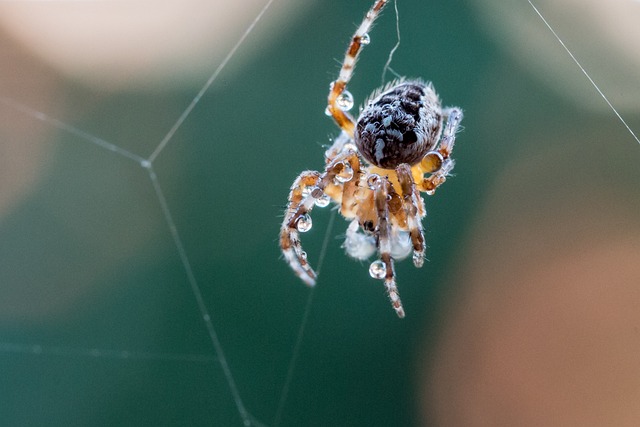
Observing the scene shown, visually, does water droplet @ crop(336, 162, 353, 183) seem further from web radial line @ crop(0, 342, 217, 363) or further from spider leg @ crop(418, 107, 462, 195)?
web radial line @ crop(0, 342, 217, 363)

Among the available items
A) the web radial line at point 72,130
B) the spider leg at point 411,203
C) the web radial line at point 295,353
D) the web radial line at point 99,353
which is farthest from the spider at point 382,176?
the web radial line at point 72,130

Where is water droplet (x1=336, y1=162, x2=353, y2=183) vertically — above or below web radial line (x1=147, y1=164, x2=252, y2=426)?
above

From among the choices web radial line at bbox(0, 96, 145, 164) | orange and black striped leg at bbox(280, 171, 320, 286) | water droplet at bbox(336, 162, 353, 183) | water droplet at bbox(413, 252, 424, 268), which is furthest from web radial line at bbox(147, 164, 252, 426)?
water droplet at bbox(413, 252, 424, 268)

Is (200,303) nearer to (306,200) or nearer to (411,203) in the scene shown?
(306,200)

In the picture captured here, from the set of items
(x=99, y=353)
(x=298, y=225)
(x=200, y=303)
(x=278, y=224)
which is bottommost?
(x=99, y=353)

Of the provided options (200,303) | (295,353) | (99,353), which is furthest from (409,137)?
(99,353)

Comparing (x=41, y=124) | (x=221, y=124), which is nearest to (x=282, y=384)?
(x=221, y=124)
